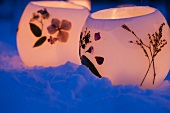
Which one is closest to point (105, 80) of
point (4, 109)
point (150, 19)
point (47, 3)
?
point (150, 19)

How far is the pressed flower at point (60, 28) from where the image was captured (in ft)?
5.79

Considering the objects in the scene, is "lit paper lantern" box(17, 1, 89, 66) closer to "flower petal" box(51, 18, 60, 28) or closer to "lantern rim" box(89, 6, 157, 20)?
"flower petal" box(51, 18, 60, 28)

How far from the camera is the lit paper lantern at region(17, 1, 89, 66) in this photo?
177 cm

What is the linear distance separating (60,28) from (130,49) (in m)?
0.46

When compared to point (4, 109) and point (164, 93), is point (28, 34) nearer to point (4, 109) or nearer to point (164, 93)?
point (4, 109)

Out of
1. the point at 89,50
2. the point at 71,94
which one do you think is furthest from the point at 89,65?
the point at 71,94

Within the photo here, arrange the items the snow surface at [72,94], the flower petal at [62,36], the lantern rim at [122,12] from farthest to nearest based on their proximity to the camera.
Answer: the flower petal at [62,36] < the lantern rim at [122,12] < the snow surface at [72,94]

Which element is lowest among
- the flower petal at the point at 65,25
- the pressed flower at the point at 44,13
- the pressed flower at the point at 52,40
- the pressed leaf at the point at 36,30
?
the pressed flower at the point at 52,40

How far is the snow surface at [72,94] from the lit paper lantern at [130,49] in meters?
0.05

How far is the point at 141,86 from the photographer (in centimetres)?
151

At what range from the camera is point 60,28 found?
1771 mm

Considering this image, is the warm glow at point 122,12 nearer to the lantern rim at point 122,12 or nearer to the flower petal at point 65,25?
the lantern rim at point 122,12

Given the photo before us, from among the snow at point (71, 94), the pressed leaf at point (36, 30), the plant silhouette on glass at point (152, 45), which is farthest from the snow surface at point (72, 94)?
the pressed leaf at point (36, 30)

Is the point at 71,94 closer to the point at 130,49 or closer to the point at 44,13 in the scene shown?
the point at 130,49
